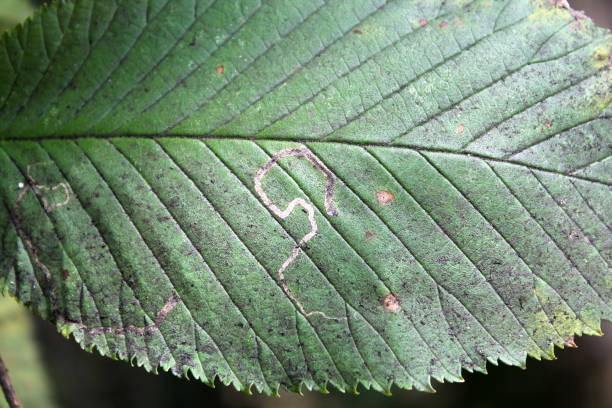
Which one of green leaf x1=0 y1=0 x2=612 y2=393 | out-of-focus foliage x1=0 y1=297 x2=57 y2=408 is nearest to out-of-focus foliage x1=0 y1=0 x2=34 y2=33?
green leaf x1=0 y1=0 x2=612 y2=393

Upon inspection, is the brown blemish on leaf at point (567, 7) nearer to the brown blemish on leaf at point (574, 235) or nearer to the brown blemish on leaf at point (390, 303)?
the brown blemish on leaf at point (574, 235)

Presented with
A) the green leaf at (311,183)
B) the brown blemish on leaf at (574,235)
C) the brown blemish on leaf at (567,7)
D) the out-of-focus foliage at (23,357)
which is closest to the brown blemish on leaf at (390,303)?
the green leaf at (311,183)

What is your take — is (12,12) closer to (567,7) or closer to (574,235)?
(567,7)

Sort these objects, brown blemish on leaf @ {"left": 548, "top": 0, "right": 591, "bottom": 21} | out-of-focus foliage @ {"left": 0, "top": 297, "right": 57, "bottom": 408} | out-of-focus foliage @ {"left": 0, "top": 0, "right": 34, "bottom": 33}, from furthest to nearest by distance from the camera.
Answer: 1. out-of-focus foliage @ {"left": 0, "top": 297, "right": 57, "bottom": 408}
2. out-of-focus foliage @ {"left": 0, "top": 0, "right": 34, "bottom": 33}
3. brown blemish on leaf @ {"left": 548, "top": 0, "right": 591, "bottom": 21}

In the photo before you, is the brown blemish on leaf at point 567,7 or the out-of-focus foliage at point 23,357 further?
the out-of-focus foliage at point 23,357

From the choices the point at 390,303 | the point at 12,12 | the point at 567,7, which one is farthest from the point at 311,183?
the point at 12,12

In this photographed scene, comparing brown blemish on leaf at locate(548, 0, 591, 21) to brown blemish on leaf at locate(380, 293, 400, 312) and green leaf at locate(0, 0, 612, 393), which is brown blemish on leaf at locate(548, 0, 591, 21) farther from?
brown blemish on leaf at locate(380, 293, 400, 312)

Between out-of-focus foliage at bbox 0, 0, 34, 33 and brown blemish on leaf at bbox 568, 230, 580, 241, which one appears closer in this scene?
brown blemish on leaf at bbox 568, 230, 580, 241

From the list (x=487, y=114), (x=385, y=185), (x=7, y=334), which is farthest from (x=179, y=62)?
(x=7, y=334)
